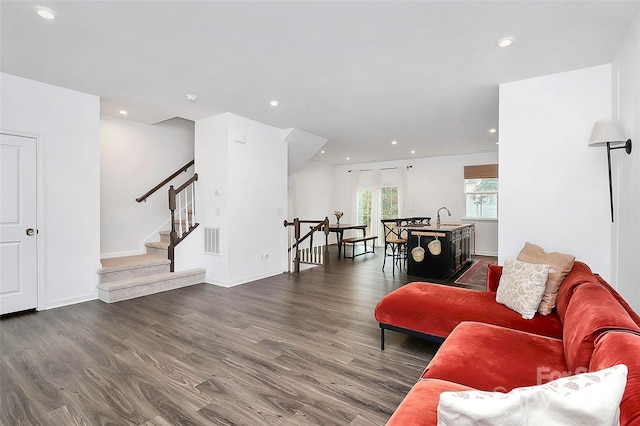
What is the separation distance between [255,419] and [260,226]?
395 cm

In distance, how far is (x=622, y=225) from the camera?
2846 millimetres

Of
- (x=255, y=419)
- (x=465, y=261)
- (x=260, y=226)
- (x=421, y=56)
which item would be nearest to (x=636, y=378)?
(x=255, y=419)

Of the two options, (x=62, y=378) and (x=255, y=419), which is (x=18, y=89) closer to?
(x=62, y=378)

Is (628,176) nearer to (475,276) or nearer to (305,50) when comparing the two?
(305,50)

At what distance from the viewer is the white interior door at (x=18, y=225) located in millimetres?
3568

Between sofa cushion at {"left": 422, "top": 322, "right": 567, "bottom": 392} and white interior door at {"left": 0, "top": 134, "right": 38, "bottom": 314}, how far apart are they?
4451mm

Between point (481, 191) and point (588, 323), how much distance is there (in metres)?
7.69

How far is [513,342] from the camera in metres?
1.92

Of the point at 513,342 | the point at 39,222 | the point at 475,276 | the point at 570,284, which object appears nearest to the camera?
the point at 513,342

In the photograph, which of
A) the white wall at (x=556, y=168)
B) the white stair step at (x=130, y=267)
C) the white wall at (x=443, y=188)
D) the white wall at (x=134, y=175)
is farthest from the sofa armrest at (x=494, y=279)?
the white wall at (x=443, y=188)

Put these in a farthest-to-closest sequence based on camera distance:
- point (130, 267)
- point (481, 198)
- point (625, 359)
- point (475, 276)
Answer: point (481, 198) → point (475, 276) → point (130, 267) → point (625, 359)

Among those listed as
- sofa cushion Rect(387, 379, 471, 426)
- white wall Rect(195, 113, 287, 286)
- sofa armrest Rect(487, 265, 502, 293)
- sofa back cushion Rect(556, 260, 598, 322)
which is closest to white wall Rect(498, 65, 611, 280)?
sofa armrest Rect(487, 265, 502, 293)

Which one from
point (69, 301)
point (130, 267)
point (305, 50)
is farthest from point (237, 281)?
point (305, 50)

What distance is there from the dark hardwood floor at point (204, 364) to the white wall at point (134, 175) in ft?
5.97
